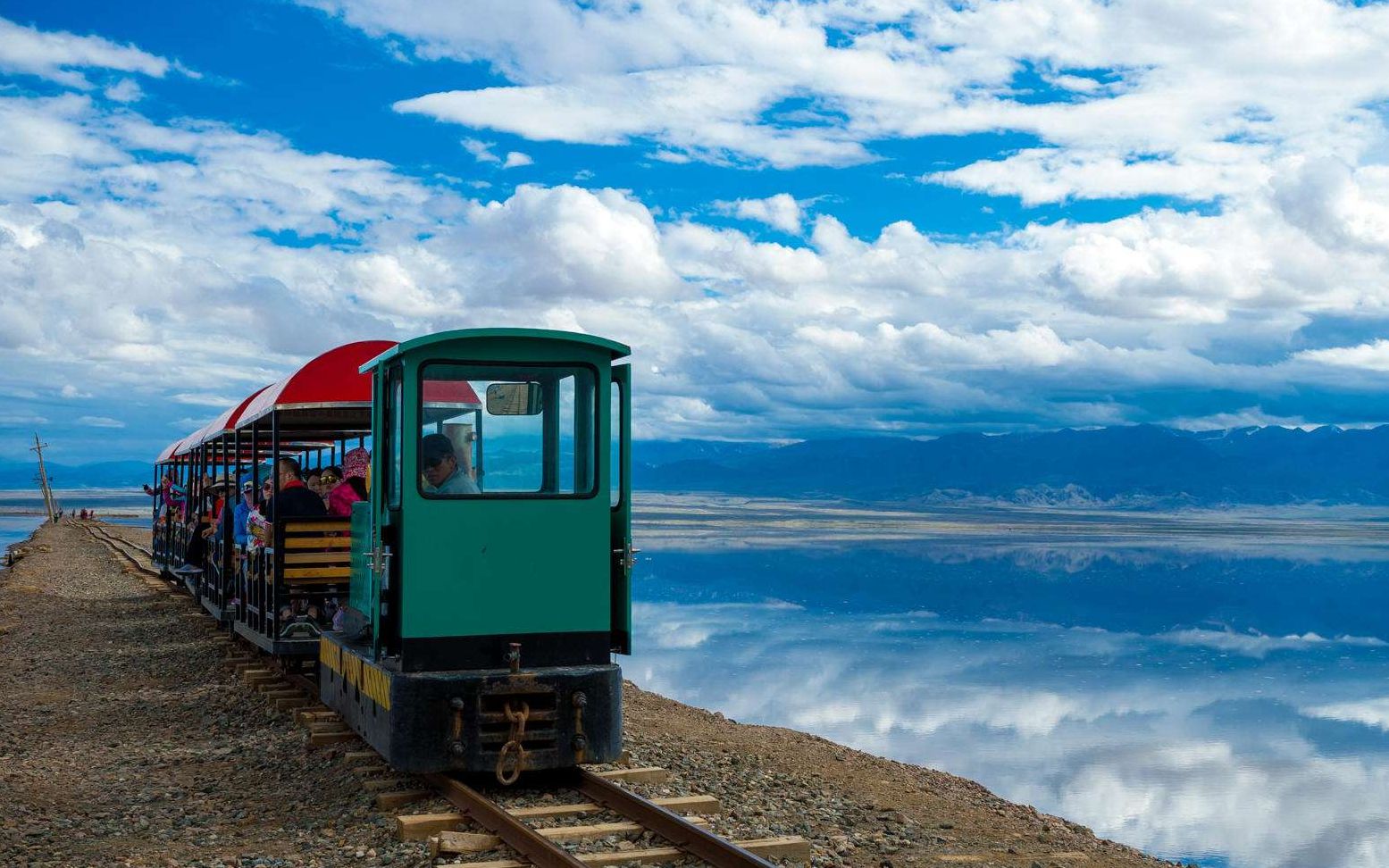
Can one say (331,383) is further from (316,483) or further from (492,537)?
(492,537)

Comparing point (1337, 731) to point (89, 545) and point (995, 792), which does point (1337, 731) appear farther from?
point (89, 545)

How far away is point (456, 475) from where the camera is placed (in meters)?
A: 8.38

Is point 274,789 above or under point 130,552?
under

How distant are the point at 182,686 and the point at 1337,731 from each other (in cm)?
1528

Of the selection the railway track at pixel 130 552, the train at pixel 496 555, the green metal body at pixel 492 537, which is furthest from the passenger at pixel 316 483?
the railway track at pixel 130 552

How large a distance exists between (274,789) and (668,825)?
3.26 metres

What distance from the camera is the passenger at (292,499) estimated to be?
39.5 ft

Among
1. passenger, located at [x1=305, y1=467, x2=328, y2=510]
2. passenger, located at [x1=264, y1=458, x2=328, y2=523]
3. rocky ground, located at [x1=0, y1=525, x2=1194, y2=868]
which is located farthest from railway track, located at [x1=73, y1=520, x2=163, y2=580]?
passenger, located at [x1=264, y1=458, x2=328, y2=523]

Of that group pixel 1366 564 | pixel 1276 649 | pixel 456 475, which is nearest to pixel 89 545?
pixel 1276 649

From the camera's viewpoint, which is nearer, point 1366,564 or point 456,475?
point 456,475

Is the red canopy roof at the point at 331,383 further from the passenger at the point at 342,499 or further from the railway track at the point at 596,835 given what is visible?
the railway track at the point at 596,835

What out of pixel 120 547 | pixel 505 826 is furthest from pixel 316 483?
pixel 120 547

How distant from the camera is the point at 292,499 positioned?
39.7ft

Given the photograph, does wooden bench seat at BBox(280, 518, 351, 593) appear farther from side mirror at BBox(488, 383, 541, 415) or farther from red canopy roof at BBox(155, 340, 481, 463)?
side mirror at BBox(488, 383, 541, 415)
